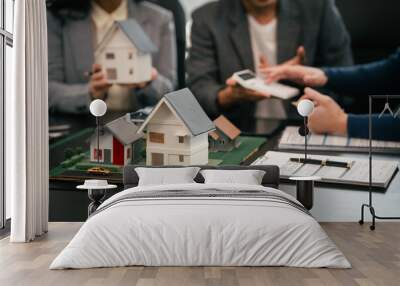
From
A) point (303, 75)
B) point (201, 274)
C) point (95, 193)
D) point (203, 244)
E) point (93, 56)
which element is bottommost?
point (201, 274)

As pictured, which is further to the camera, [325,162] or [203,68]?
[203,68]

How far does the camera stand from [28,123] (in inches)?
270

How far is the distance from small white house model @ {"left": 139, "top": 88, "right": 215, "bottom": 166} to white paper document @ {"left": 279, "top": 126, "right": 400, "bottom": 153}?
929 millimetres

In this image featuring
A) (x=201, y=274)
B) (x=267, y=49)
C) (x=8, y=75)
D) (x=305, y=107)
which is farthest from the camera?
(x=267, y=49)

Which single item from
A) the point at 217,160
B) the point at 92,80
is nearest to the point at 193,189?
the point at 217,160

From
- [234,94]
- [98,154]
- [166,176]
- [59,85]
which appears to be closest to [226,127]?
[234,94]

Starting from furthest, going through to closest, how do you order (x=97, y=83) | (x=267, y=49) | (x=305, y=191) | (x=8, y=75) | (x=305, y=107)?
(x=97, y=83) → (x=267, y=49) → (x=305, y=107) → (x=305, y=191) → (x=8, y=75)

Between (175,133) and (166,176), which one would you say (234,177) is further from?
(175,133)

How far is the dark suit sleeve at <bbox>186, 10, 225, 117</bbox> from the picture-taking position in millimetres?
8477

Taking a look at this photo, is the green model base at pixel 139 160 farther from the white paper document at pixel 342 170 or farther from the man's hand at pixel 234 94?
the man's hand at pixel 234 94

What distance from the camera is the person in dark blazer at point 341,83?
8328 millimetres

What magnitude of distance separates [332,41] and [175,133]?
7.14 ft

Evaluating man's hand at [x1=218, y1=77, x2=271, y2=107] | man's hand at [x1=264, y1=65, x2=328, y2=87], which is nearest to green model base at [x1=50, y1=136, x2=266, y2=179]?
man's hand at [x1=218, y1=77, x2=271, y2=107]

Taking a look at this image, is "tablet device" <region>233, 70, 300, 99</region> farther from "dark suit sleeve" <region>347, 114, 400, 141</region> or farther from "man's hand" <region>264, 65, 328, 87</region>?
"dark suit sleeve" <region>347, 114, 400, 141</region>
